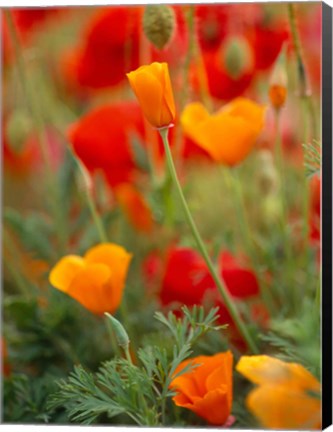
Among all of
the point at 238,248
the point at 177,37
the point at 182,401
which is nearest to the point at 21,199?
the point at 238,248

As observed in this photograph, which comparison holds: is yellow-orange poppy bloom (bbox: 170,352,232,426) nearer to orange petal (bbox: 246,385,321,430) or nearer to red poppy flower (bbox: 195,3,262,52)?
orange petal (bbox: 246,385,321,430)

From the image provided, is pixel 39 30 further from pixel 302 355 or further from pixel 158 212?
pixel 302 355

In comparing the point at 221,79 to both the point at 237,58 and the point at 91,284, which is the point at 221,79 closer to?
the point at 237,58

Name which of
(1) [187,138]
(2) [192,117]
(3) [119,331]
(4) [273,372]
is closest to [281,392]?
(4) [273,372]

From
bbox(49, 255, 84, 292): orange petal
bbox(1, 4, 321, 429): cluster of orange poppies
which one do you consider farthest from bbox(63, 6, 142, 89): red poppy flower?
bbox(49, 255, 84, 292): orange petal

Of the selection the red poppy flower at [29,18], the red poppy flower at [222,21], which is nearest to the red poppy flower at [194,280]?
the red poppy flower at [222,21]
